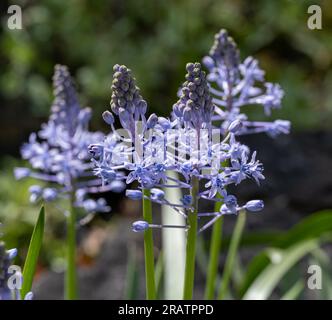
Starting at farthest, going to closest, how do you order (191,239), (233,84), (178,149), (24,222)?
(24,222), (233,84), (191,239), (178,149)

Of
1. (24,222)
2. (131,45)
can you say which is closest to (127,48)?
(131,45)

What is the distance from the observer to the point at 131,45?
7.12m

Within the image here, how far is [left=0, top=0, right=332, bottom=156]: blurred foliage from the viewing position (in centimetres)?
690

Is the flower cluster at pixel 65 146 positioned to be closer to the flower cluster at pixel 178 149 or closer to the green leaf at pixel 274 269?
the flower cluster at pixel 178 149

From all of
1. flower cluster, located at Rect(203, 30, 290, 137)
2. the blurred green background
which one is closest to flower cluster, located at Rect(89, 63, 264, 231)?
flower cluster, located at Rect(203, 30, 290, 137)

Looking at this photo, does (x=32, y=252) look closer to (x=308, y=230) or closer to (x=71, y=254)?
(x=71, y=254)

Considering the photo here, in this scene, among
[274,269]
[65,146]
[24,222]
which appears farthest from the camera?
[24,222]

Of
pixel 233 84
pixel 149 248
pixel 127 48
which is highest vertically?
pixel 127 48

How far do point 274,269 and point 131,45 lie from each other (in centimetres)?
407

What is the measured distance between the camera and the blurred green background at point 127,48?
6.90m

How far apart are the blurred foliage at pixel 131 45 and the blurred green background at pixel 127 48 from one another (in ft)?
0.03

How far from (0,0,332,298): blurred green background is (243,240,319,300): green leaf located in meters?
3.14

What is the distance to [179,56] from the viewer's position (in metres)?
7.01
